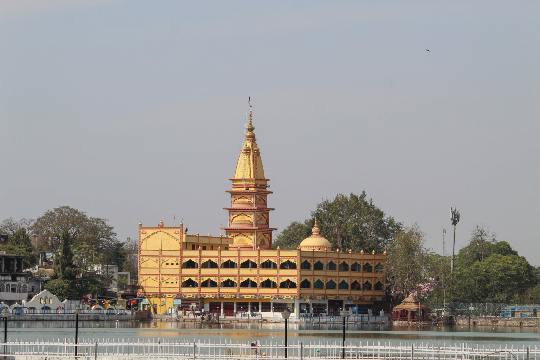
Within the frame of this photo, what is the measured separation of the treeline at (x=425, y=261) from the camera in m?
158

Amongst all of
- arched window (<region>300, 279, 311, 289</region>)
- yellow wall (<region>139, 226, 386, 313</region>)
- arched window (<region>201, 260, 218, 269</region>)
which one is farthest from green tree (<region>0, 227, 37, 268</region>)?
arched window (<region>300, 279, 311, 289</region>)

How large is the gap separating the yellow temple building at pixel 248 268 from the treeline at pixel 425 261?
5784 millimetres

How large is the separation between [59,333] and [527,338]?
123 feet

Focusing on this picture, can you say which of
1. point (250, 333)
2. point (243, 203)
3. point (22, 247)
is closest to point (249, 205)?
point (243, 203)

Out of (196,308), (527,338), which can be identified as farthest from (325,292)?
(527,338)

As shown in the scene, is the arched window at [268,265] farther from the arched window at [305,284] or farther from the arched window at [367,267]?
the arched window at [367,267]

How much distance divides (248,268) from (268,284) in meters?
2.72

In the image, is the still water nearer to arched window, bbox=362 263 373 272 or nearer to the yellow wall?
the yellow wall

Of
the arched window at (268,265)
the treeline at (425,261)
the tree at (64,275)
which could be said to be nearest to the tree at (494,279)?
the treeline at (425,261)

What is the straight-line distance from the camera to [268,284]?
15925 centimetres

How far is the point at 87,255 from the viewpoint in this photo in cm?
17612

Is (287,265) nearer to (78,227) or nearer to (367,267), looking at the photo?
(367,267)

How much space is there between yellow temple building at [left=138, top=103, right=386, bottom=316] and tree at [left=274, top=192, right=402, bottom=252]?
836 centimetres

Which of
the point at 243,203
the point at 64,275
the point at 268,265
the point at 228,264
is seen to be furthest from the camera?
the point at 243,203
